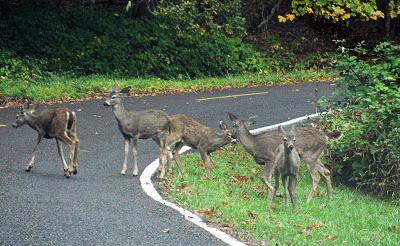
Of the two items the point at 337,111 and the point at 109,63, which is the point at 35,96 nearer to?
the point at 109,63

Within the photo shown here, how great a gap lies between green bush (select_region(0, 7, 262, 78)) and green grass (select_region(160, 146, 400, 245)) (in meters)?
12.9

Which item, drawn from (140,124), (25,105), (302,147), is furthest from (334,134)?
(25,105)

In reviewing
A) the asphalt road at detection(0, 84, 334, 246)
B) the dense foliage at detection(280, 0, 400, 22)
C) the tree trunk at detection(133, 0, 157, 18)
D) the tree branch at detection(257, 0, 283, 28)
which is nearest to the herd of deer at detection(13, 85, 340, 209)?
the asphalt road at detection(0, 84, 334, 246)

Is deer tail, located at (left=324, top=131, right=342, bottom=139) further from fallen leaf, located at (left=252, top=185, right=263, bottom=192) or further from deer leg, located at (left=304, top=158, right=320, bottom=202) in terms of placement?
fallen leaf, located at (left=252, top=185, right=263, bottom=192)

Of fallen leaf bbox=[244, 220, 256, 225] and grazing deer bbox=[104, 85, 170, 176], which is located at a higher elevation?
grazing deer bbox=[104, 85, 170, 176]

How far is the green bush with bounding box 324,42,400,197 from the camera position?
46.8 ft

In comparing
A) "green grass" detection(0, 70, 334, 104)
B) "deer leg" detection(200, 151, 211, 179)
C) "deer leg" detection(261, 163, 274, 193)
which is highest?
"deer leg" detection(261, 163, 274, 193)

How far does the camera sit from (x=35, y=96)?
22.9m

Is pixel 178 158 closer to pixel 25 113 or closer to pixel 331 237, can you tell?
pixel 25 113

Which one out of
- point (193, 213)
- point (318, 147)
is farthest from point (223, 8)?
point (193, 213)

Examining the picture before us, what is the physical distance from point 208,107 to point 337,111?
6.22m

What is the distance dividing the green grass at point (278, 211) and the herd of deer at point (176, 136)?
0.42 m

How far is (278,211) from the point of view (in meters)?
12.0

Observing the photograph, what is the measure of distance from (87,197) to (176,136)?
2855mm
